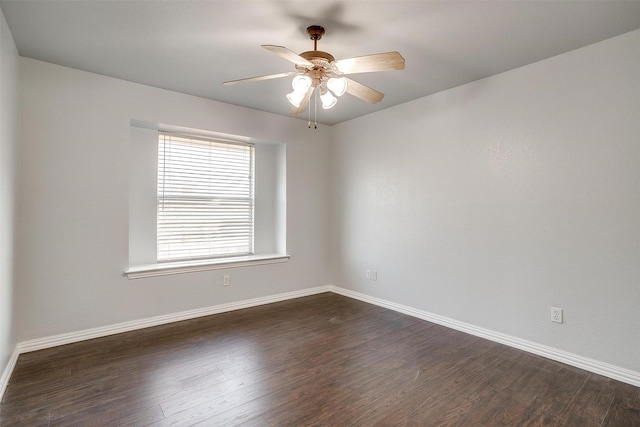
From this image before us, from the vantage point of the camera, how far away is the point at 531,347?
2.72 metres

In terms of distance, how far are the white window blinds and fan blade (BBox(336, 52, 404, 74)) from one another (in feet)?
7.91

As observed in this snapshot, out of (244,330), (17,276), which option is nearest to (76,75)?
(17,276)

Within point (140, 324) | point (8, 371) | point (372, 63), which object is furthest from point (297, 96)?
point (8, 371)

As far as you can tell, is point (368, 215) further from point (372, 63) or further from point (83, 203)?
point (83, 203)

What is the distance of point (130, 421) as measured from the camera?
1810mm

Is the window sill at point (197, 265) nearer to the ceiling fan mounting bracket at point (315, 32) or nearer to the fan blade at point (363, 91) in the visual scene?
the fan blade at point (363, 91)

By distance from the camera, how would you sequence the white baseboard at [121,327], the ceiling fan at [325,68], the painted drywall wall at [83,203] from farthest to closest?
the painted drywall wall at [83,203] → the white baseboard at [121,327] → the ceiling fan at [325,68]

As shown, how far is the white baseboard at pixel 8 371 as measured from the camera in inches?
82.3

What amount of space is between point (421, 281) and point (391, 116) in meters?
1.95

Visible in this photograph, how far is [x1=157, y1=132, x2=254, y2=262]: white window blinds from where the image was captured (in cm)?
370

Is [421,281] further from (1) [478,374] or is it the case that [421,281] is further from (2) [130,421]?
(2) [130,421]

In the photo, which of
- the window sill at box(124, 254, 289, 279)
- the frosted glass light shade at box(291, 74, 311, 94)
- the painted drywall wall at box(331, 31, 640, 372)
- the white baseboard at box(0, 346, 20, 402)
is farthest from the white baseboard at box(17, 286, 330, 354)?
the frosted glass light shade at box(291, 74, 311, 94)

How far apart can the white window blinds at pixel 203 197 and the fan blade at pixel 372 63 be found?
2412 mm

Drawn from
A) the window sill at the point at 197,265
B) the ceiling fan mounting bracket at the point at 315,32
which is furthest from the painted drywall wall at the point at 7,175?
the ceiling fan mounting bracket at the point at 315,32
